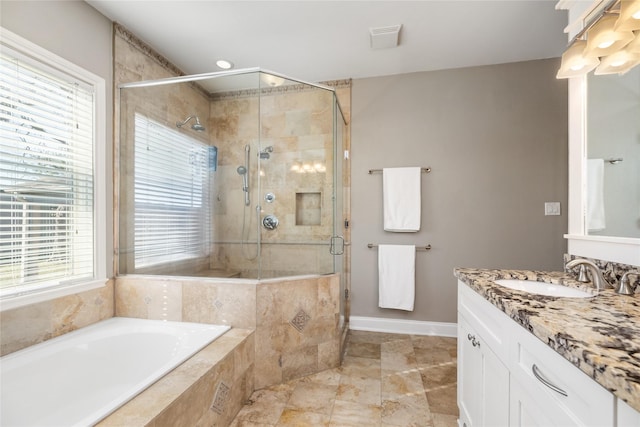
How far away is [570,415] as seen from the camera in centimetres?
63

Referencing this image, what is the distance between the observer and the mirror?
3.69 feet

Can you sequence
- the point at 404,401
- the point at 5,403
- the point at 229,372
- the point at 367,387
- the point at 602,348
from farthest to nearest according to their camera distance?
the point at 367,387, the point at 404,401, the point at 229,372, the point at 5,403, the point at 602,348

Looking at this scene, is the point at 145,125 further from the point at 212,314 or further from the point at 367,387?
the point at 367,387

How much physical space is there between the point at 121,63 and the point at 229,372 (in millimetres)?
2236

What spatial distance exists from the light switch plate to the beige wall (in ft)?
0.15

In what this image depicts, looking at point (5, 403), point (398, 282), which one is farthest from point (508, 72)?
point (5, 403)

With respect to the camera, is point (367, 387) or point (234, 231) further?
point (234, 231)

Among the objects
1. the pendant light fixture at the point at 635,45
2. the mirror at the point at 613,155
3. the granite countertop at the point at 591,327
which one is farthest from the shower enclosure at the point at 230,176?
the pendant light fixture at the point at 635,45

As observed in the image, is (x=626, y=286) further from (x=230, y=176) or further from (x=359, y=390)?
(x=230, y=176)

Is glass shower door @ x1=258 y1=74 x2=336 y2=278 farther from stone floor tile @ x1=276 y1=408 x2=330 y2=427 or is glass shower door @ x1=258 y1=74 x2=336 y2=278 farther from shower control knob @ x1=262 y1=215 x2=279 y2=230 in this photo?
stone floor tile @ x1=276 y1=408 x2=330 y2=427

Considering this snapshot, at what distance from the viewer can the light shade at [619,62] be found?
1099 mm

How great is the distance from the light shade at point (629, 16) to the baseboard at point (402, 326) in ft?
7.55

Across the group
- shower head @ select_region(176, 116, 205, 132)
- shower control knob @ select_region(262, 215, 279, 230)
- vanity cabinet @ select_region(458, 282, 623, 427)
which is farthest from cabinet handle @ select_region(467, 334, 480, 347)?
shower head @ select_region(176, 116, 205, 132)

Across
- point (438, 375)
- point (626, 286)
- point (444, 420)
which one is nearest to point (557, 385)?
point (626, 286)
